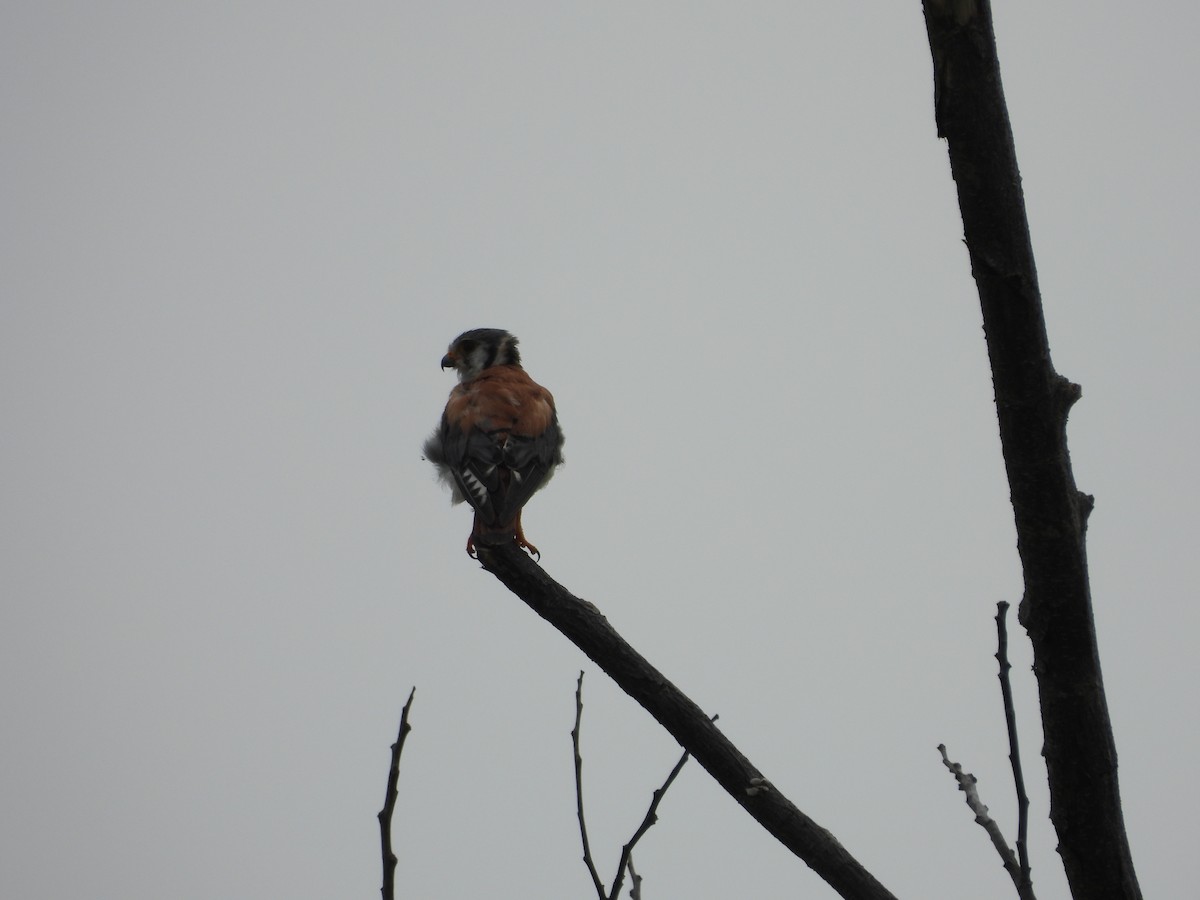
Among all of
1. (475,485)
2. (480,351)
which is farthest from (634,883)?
(480,351)

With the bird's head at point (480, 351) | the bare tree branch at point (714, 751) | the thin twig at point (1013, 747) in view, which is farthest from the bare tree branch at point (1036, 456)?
the bird's head at point (480, 351)

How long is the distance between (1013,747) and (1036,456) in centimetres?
60

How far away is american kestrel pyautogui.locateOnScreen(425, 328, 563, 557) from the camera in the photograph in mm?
4621

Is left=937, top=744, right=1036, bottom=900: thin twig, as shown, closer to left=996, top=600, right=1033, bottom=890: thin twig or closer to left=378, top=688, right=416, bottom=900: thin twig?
left=996, top=600, right=1033, bottom=890: thin twig

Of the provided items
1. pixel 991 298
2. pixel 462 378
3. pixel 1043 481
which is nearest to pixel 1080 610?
pixel 1043 481

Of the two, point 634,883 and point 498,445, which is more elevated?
point 498,445

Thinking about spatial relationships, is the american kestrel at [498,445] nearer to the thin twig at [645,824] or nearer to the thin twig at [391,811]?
the thin twig at [645,824]

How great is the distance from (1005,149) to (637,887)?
5.59 feet

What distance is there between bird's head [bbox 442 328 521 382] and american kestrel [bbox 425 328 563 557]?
93 centimetres

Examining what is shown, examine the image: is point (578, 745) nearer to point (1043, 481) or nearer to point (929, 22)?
point (1043, 481)

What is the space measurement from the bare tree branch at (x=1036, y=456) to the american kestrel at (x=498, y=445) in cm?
Answer: 249

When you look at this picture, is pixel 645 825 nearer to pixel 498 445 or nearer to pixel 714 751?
pixel 714 751

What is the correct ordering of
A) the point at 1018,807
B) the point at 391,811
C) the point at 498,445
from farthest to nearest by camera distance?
1. the point at 498,445
2. the point at 1018,807
3. the point at 391,811

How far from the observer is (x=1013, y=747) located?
2.04m
